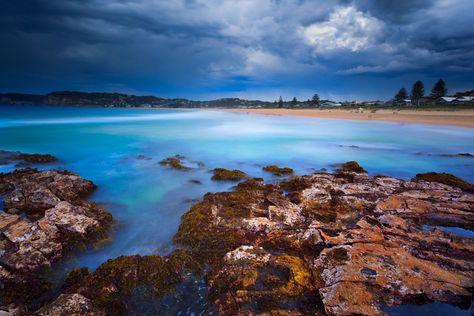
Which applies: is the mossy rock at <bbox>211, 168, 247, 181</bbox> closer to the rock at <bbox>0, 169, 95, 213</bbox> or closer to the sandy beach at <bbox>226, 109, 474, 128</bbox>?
the rock at <bbox>0, 169, 95, 213</bbox>

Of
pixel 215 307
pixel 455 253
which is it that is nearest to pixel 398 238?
pixel 455 253

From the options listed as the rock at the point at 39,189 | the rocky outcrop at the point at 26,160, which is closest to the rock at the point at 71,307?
the rock at the point at 39,189

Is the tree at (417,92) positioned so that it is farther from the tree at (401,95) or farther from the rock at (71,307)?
the rock at (71,307)

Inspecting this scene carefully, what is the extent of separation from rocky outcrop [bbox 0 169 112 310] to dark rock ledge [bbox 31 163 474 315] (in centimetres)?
69

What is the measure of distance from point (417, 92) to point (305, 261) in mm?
78151

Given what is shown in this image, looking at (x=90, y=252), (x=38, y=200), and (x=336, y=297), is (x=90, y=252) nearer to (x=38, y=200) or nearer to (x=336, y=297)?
(x=38, y=200)

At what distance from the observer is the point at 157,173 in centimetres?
1098

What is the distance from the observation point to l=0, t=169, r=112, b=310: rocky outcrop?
404cm

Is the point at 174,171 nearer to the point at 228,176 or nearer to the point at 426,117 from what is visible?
the point at 228,176

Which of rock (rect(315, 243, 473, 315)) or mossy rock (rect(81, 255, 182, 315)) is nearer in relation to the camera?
rock (rect(315, 243, 473, 315))

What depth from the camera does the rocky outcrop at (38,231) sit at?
13.3ft

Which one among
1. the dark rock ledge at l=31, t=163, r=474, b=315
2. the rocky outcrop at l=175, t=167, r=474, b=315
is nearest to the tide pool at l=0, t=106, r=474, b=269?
the dark rock ledge at l=31, t=163, r=474, b=315

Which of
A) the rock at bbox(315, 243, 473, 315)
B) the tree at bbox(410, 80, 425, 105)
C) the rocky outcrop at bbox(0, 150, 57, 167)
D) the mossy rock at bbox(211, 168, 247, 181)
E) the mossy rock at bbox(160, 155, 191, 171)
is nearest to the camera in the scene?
the rock at bbox(315, 243, 473, 315)

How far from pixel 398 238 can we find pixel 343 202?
6.00 feet
